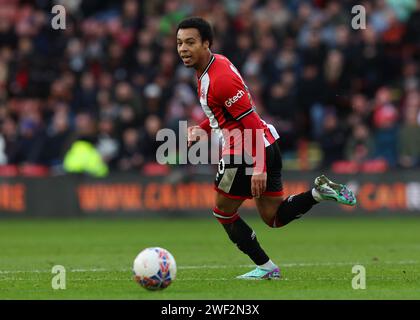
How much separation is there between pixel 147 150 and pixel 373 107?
495 centimetres

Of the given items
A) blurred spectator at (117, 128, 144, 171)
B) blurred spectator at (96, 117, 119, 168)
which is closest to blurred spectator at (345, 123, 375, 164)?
blurred spectator at (117, 128, 144, 171)

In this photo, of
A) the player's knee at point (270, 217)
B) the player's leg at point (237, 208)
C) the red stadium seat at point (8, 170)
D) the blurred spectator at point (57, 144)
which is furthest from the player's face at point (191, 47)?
the blurred spectator at point (57, 144)

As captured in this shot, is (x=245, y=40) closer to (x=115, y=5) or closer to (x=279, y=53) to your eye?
(x=279, y=53)

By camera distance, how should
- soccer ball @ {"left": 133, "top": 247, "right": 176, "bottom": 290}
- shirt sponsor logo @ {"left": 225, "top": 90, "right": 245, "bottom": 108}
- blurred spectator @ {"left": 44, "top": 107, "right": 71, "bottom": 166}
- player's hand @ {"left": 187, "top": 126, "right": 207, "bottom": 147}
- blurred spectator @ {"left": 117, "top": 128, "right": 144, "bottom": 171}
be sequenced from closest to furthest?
soccer ball @ {"left": 133, "top": 247, "right": 176, "bottom": 290} → shirt sponsor logo @ {"left": 225, "top": 90, "right": 245, "bottom": 108} → player's hand @ {"left": 187, "top": 126, "right": 207, "bottom": 147} → blurred spectator @ {"left": 117, "top": 128, "right": 144, "bottom": 171} → blurred spectator @ {"left": 44, "top": 107, "right": 71, "bottom": 166}

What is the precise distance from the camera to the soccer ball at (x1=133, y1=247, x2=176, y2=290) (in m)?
9.45

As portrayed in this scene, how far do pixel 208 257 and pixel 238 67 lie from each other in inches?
413

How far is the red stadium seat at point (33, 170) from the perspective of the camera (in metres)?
22.2

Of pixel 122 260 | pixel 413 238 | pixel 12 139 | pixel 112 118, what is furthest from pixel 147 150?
pixel 122 260

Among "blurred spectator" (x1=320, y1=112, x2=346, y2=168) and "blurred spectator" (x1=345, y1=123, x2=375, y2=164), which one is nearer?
"blurred spectator" (x1=345, y1=123, x2=375, y2=164)

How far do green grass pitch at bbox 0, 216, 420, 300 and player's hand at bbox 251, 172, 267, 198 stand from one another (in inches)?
35.0

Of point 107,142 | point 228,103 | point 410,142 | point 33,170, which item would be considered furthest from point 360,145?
point 228,103

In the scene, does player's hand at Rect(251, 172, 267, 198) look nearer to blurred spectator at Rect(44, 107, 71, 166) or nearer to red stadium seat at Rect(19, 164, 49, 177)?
red stadium seat at Rect(19, 164, 49, 177)

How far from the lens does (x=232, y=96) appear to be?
10.3 metres

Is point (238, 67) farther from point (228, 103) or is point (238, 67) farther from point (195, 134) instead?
point (228, 103)
